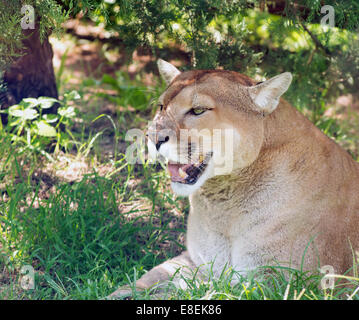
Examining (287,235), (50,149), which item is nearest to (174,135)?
(287,235)

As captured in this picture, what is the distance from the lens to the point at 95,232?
420cm

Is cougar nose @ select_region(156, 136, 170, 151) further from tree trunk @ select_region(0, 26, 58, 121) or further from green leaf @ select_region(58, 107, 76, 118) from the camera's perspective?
tree trunk @ select_region(0, 26, 58, 121)

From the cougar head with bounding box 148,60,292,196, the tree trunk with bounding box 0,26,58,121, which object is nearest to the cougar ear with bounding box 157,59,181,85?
the cougar head with bounding box 148,60,292,196

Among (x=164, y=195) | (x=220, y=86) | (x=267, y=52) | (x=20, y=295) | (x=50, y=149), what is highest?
(x=267, y=52)

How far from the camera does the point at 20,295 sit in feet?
11.7

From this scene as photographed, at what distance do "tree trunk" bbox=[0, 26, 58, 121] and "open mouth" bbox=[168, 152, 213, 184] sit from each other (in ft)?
7.24

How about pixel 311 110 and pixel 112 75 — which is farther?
pixel 112 75

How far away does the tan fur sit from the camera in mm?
3230

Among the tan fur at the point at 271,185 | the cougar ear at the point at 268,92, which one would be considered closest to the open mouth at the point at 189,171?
the tan fur at the point at 271,185

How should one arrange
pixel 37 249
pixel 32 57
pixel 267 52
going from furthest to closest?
pixel 267 52 < pixel 32 57 < pixel 37 249

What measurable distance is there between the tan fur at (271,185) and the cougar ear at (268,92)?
25 millimetres

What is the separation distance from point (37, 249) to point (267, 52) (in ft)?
9.73

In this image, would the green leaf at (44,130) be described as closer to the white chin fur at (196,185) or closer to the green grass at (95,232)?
the green grass at (95,232)

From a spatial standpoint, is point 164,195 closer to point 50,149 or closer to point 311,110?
point 50,149
